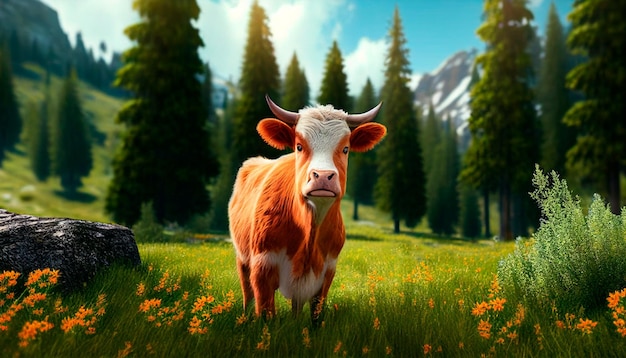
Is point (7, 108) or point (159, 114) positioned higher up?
point (7, 108)

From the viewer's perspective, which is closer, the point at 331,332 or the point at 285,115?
the point at 331,332

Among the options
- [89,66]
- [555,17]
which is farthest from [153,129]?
[89,66]

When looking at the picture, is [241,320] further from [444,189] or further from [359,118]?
[444,189]

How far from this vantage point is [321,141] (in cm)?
435

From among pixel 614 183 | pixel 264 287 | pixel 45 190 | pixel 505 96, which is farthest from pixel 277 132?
pixel 45 190

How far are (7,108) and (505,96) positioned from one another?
298ft

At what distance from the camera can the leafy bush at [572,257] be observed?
448 cm

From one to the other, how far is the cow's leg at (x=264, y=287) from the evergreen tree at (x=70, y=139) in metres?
84.7

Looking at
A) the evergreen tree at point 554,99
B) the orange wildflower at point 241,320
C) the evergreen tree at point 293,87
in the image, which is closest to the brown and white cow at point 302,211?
the orange wildflower at point 241,320

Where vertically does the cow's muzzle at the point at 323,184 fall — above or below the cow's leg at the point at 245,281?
above

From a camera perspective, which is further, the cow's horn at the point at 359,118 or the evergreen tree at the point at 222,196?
the evergreen tree at the point at 222,196

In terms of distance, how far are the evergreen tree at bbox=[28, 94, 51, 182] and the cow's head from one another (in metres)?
92.6

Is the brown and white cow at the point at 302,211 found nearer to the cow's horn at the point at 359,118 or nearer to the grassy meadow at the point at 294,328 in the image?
the cow's horn at the point at 359,118

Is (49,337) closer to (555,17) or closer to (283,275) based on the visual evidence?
(283,275)
